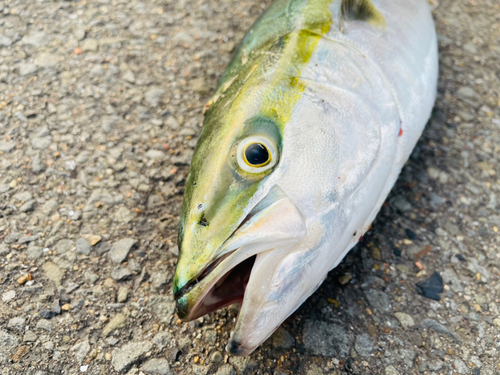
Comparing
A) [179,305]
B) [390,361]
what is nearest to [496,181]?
[390,361]

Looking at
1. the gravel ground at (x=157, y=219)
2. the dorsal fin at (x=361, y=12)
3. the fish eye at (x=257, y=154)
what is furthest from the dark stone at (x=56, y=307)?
the dorsal fin at (x=361, y=12)

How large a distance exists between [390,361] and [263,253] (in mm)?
926

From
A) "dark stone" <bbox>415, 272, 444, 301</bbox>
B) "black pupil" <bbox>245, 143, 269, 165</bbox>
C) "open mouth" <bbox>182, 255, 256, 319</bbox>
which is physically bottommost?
"dark stone" <bbox>415, 272, 444, 301</bbox>

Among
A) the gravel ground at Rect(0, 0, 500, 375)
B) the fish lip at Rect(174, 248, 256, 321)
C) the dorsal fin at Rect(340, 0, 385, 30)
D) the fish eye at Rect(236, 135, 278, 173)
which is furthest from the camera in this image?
the dorsal fin at Rect(340, 0, 385, 30)

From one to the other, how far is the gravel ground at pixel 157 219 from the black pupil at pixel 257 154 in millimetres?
810

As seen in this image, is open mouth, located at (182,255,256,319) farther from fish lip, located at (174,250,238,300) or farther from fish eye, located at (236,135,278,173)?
fish eye, located at (236,135,278,173)

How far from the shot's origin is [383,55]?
221cm

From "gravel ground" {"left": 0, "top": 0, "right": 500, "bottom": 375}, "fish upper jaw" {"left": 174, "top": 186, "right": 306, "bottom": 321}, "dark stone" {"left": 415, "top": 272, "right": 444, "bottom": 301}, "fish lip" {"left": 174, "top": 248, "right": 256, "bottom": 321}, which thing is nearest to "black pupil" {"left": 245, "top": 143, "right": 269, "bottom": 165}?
"fish upper jaw" {"left": 174, "top": 186, "right": 306, "bottom": 321}

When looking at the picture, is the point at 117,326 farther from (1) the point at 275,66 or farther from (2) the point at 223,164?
(1) the point at 275,66

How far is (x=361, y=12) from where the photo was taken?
2258 millimetres

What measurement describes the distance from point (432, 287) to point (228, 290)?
46.4 inches

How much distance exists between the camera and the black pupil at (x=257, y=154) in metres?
1.69

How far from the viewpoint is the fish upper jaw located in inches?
61.1

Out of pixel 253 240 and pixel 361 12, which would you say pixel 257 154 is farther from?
pixel 361 12
